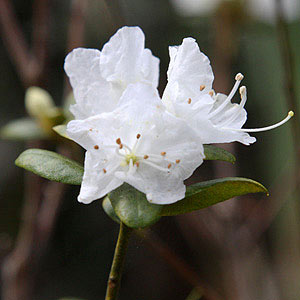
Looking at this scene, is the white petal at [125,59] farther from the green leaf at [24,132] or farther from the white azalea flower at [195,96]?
the green leaf at [24,132]

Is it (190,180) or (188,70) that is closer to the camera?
(188,70)

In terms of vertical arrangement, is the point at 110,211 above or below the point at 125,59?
below

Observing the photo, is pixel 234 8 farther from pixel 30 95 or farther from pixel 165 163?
pixel 165 163

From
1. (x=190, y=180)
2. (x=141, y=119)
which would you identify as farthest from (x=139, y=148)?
(x=190, y=180)

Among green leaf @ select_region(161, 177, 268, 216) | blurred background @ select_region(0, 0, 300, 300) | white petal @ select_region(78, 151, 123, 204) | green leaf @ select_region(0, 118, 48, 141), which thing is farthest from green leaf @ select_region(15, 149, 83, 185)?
blurred background @ select_region(0, 0, 300, 300)

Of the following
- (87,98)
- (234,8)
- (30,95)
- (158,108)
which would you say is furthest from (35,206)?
(234,8)

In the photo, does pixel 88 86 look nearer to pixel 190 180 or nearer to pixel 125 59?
pixel 125 59
